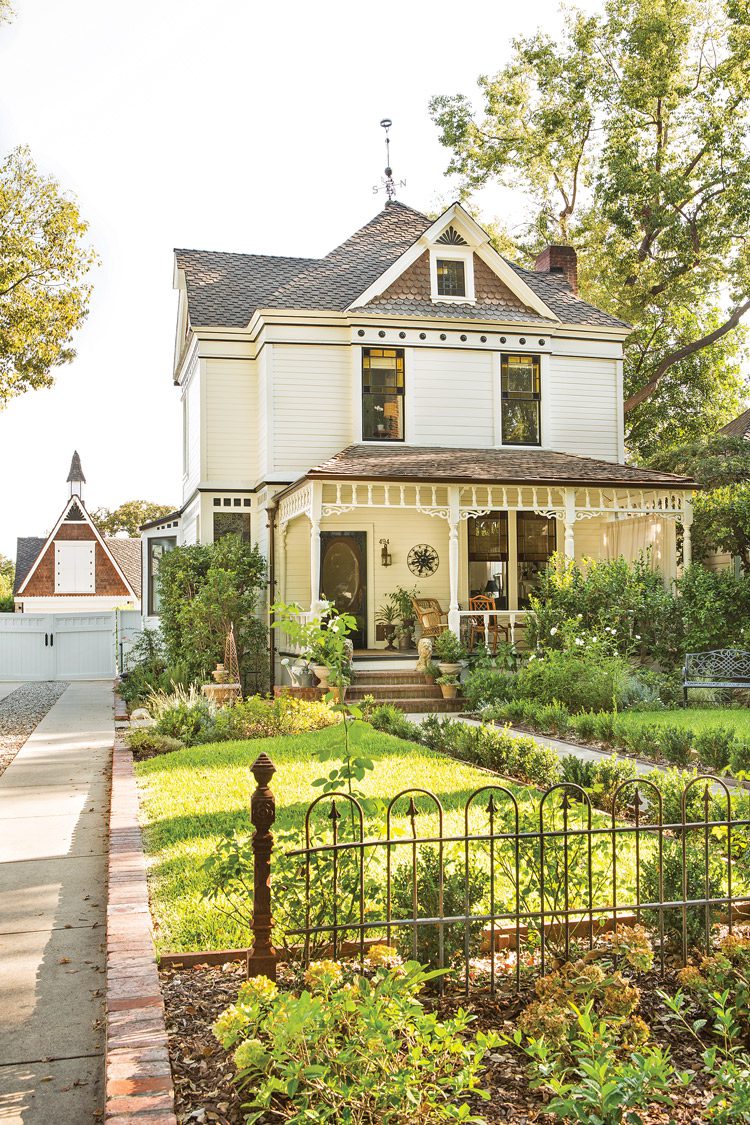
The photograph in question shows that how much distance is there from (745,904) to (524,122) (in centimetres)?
2894

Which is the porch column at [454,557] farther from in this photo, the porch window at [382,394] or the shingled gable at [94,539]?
the shingled gable at [94,539]

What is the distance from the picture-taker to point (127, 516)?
73375 millimetres

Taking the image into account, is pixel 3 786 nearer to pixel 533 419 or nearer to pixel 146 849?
pixel 146 849

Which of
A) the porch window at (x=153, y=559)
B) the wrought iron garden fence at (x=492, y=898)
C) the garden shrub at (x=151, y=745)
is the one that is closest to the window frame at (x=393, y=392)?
the porch window at (x=153, y=559)

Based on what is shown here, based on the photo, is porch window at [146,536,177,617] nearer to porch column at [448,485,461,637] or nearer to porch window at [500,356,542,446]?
porch window at [500,356,542,446]

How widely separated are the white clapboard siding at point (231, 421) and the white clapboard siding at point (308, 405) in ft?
4.16

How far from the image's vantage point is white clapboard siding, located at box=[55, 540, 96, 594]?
47.7 meters

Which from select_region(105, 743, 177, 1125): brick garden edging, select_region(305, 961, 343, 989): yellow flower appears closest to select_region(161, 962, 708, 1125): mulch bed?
select_region(105, 743, 177, 1125): brick garden edging

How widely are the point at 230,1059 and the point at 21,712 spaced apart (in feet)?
49.3

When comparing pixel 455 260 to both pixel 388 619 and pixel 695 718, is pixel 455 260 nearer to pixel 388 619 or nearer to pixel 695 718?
pixel 388 619

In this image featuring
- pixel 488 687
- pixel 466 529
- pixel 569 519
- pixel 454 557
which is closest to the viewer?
pixel 488 687

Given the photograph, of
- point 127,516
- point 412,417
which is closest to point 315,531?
point 412,417

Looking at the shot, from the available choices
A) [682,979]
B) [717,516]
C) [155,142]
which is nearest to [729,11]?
[717,516]

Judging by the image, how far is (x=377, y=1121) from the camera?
3143mm
